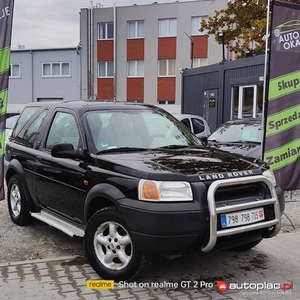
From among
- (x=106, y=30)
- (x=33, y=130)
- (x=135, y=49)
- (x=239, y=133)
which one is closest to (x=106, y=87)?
(x=135, y=49)

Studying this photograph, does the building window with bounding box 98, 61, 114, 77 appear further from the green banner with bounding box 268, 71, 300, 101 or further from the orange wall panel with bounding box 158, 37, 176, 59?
the green banner with bounding box 268, 71, 300, 101

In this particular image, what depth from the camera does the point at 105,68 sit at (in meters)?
33.2

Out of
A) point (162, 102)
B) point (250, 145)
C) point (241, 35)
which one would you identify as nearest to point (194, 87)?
point (241, 35)

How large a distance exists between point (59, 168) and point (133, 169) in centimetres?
136

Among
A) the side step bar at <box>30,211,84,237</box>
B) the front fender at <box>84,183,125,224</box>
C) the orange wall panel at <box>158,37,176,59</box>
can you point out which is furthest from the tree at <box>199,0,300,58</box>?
the front fender at <box>84,183,125,224</box>

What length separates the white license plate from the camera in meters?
3.67

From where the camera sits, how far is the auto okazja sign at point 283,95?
5996mm

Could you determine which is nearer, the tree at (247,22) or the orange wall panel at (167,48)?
the tree at (247,22)

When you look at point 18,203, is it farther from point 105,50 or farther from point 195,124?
point 105,50

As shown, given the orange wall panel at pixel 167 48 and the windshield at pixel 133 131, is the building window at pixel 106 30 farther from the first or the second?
the windshield at pixel 133 131

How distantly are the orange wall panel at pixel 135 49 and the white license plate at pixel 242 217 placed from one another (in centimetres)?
2929

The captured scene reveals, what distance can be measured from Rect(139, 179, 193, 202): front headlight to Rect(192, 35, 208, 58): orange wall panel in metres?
28.4

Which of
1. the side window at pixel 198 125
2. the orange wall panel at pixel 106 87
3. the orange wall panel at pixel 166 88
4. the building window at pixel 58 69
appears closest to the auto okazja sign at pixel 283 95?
the side window at pixel 198 125

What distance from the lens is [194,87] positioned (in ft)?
61.6
